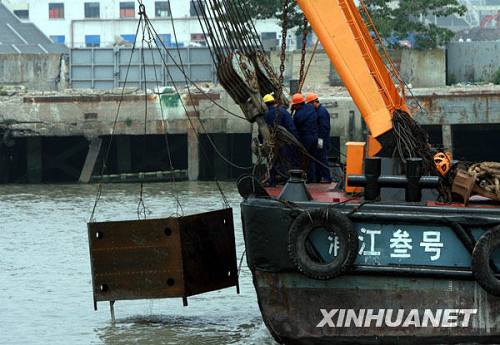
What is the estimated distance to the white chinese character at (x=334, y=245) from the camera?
10617mm

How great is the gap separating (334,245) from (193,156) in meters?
Answer: 21.5

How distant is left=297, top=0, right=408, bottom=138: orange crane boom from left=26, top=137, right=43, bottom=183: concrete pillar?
21748 millimetres

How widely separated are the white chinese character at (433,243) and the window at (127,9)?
66483mm

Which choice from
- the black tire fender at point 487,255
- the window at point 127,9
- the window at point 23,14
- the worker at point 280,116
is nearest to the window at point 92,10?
the window at point 127,9

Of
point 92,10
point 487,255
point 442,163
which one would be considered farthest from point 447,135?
point 92,10

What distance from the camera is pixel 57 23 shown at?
76.9 metres

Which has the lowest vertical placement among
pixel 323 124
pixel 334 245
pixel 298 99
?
pixel 334 245

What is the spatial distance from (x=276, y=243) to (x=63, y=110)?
22879 millimetres

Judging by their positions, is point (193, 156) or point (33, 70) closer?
point (193, 156)

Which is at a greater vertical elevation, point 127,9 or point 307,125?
point 127,9

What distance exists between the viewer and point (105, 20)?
74.2 metres

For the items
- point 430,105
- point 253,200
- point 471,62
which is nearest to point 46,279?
point 253,200

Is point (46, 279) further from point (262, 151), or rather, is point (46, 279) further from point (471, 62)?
point (471, 62)

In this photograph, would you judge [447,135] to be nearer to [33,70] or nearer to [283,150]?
[283,150]
